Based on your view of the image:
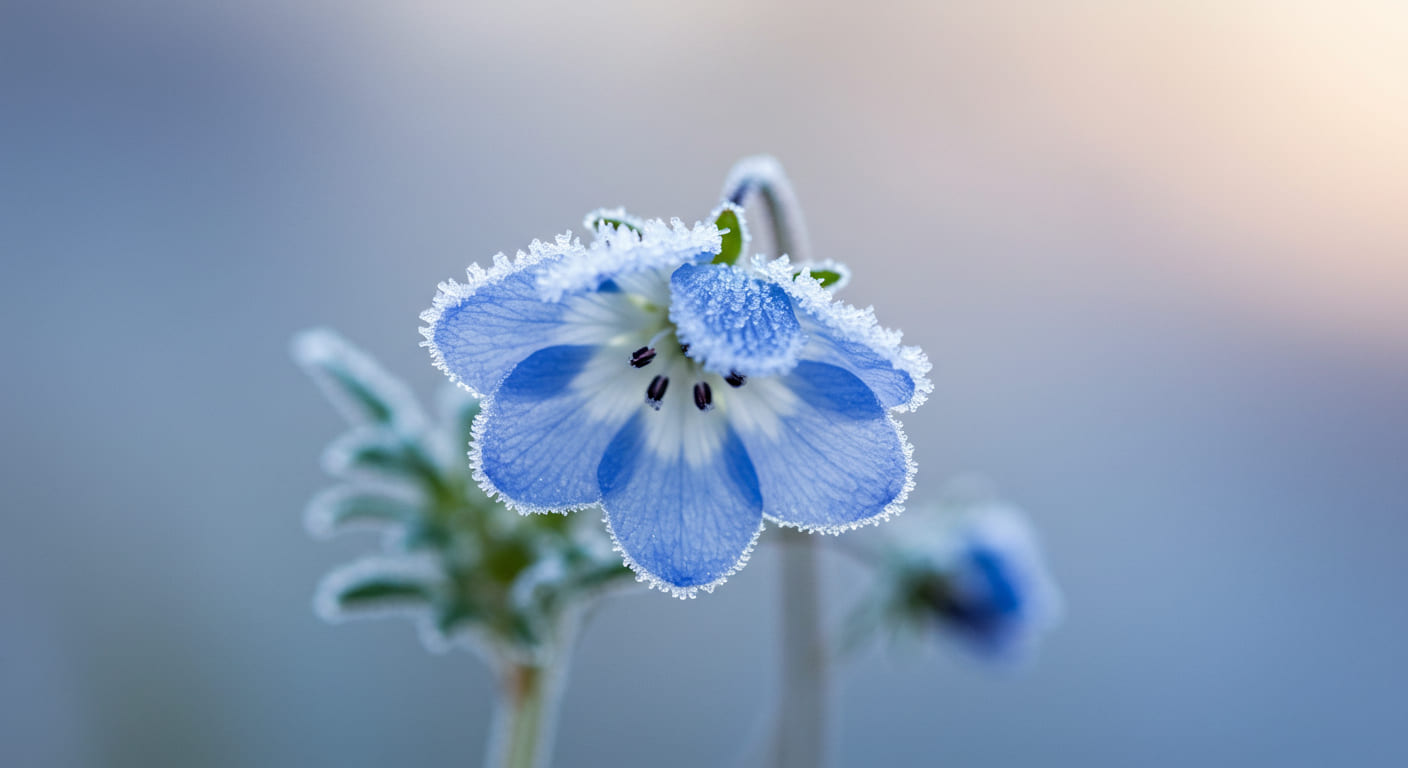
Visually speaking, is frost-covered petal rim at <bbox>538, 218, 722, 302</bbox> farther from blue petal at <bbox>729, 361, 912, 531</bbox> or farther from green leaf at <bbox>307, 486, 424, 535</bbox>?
green leaf at <bbox>307, 486, 424, 535</bbox>

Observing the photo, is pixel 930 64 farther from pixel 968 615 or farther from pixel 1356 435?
pixel 968 615

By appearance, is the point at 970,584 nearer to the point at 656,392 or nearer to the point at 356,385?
the point at 656,392

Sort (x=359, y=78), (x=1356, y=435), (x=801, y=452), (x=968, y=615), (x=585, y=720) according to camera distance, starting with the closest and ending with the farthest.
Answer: (x=801, y=452) < (x=968, y=615) < (x=585, y=720) < (x=359, y=78) < (x=1356, y=435)

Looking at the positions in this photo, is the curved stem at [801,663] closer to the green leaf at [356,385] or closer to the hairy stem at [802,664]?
the hairy stem at [802,664]

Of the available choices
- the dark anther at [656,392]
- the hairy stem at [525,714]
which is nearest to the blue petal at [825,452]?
the dark anther at [656,392]

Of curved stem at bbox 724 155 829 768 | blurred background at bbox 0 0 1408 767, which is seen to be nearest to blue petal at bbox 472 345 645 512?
curved stem at bbox 724 155 829 768

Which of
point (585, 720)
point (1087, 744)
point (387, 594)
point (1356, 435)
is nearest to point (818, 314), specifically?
point (387, 594)
